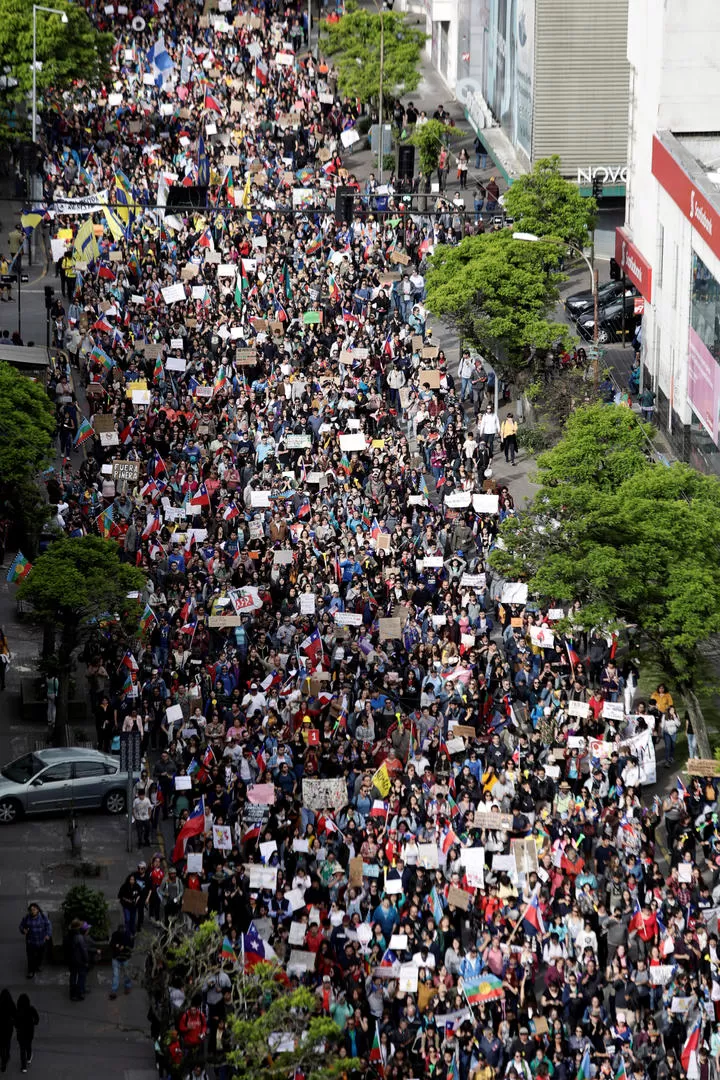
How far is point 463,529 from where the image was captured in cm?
5222

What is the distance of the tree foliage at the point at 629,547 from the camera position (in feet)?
142

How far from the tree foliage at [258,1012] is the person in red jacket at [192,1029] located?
0.42m

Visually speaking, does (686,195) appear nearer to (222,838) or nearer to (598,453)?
(598,453)

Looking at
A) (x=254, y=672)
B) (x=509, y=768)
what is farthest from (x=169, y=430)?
(x=509, y=768)

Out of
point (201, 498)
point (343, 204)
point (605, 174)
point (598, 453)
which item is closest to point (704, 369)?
point (343, 204)

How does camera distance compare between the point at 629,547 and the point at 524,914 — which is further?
the point at 629,547

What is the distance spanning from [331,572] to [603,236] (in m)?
28.7

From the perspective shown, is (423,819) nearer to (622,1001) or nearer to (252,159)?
(622,1001)

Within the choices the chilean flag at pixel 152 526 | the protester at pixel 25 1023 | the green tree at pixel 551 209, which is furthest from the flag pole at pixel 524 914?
the green tree at pixel 551 209

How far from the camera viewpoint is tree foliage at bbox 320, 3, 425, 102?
86812 mm

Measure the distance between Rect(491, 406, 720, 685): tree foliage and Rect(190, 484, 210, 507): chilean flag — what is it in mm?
9891

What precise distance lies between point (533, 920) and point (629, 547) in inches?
387

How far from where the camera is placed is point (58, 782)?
43.8 metres

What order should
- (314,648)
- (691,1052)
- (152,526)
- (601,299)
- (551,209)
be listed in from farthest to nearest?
(601,299) < (551,209) < (152,526) < (314,648) < (691,1052)
